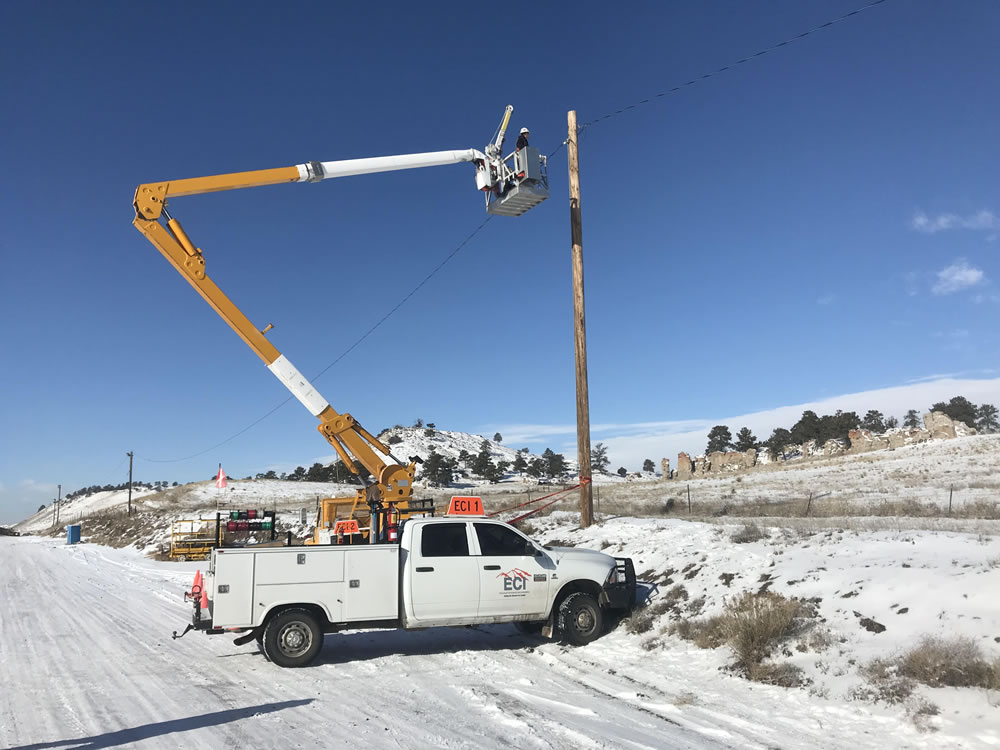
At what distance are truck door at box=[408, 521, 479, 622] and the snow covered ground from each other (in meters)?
0.70

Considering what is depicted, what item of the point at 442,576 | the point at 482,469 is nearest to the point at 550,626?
the point at 442,576

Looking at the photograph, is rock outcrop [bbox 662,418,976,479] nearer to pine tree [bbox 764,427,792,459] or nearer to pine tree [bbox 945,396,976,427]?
pine tree [bbox 764,427,792,459]

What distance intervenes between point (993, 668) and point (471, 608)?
636 cm

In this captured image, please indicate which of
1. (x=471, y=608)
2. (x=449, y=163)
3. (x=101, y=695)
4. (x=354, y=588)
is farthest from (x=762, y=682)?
(x=449, y=163)

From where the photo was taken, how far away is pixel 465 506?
38.5ft

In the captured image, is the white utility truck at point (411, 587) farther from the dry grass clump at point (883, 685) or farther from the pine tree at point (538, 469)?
the pine tree at point (538, 469)

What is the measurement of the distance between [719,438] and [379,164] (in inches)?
3805

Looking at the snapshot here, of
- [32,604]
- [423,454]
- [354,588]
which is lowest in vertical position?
[32,604]

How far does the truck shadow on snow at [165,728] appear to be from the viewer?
6.27m

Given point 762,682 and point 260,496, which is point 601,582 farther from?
point 260,496

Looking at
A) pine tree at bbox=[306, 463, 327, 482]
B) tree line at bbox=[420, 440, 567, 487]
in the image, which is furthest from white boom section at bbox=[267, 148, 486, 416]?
pine tree at bbox=[306, 463, 327, 482]

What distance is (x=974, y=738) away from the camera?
5895 mm

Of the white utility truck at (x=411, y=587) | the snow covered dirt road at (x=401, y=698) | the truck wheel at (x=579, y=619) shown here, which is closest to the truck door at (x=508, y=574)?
the white utility truck at (x=411, y=587)

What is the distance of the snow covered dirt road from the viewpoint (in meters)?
6.45
